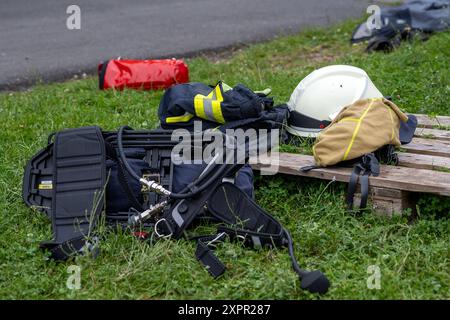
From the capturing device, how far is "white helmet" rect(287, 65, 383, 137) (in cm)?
489

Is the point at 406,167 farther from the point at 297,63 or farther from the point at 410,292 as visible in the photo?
the point at 297,63

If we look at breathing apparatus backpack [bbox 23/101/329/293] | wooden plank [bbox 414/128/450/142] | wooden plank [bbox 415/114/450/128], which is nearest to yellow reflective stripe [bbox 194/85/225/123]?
breathing apparatus backpack [bbox 23/101/329/293]

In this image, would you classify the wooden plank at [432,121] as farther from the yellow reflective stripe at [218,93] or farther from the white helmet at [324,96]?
the yellow reflective stripe at [218,93]

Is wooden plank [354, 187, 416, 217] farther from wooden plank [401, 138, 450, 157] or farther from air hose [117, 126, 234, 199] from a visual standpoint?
air hose [117, 126, 234, 199]

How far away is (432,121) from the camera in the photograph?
5383 millimetres

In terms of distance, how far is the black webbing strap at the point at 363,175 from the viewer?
164 inches

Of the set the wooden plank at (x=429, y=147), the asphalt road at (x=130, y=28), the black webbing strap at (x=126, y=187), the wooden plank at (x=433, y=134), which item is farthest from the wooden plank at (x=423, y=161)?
the asphalt road at (x=130, y=28)

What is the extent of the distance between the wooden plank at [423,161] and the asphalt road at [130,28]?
4.59 m

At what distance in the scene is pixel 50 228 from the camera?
4.17 metres

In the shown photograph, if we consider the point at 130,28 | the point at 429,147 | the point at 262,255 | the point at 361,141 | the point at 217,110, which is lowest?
the point at 262,255

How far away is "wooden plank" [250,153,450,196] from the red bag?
252 centimetres

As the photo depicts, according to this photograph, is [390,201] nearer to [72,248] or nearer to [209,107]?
[209,107]

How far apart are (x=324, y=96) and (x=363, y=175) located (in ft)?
2.87

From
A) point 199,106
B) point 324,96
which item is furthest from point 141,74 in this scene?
point 324,96
